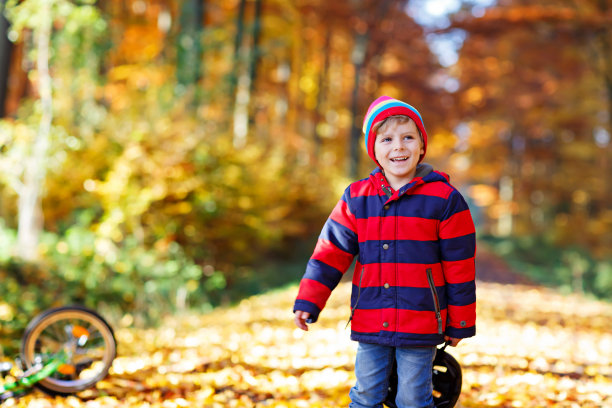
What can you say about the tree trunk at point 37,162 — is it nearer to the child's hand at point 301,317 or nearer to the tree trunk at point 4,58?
the tree trunk at point 4,58

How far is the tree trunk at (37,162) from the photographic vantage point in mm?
7105

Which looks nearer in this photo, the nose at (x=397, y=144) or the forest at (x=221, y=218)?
the nose at (x=397, y=144)

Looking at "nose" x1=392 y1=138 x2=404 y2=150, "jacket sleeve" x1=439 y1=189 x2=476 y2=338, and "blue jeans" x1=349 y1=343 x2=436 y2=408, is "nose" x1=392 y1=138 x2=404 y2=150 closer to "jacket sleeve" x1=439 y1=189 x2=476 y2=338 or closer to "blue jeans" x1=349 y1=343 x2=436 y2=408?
"jacket sleeve" x1=439 y1=189 x2=476 y2=338

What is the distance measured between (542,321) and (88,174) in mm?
Answer: 6746

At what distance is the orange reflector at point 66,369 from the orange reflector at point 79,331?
21 centimetres

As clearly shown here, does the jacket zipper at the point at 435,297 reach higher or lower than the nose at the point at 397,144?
lower

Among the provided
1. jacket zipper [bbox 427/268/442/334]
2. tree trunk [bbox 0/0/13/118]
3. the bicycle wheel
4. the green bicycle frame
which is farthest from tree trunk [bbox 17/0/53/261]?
jacket zipper [bbox 427/268/442/334]

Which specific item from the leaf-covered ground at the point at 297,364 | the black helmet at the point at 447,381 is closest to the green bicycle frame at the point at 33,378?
the leaf-covered ground at the point at 297,364

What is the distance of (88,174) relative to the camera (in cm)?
823

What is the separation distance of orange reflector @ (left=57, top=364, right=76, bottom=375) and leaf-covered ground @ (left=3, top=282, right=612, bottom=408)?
6.6 inches

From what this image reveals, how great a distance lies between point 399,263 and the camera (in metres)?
2.64

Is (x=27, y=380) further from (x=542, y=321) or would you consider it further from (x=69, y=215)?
(x=542, y=321)

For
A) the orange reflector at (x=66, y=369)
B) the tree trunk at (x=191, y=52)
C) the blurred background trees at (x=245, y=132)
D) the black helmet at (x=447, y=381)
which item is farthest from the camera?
the tree trunk at (x=191, y=52)

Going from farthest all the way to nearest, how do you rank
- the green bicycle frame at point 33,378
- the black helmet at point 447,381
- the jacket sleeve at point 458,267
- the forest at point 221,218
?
the forest at point 221,218, the green bicycle frame at point 33,378, the black helmet at point 447,381, the jacket sleeve at point 458,267
